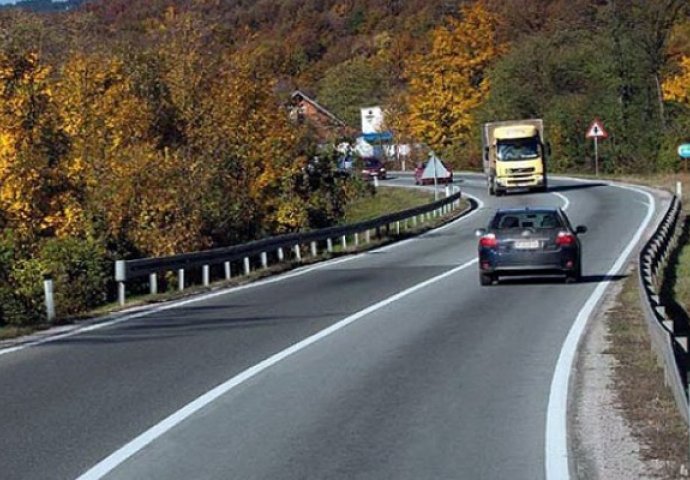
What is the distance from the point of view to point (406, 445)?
32.6 feet

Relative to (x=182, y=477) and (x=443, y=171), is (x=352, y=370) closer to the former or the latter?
(x=182, y=477)

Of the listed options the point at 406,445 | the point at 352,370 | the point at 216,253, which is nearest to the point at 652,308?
the point at 352,370

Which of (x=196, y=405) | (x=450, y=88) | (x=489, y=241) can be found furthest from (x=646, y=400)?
(x=450, y=88)

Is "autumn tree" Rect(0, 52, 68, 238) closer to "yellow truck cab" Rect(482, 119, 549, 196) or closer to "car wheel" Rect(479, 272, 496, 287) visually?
"car wheel" Rect(479, 272, 496, 287)

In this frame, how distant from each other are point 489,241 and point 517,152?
35.0 meters

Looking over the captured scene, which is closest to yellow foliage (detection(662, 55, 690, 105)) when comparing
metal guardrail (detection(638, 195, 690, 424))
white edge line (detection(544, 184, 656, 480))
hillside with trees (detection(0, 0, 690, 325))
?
hillside with trees (detection(0, 0, 690, 325))

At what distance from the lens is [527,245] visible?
24219mm

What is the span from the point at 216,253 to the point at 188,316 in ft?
27.9

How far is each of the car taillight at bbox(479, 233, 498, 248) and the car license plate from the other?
1.30ft

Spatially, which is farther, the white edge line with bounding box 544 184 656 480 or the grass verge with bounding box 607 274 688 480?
the grass verge with bounding box 607 274 688 480

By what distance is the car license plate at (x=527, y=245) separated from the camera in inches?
952

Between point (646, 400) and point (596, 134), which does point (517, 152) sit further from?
point (646, 400)

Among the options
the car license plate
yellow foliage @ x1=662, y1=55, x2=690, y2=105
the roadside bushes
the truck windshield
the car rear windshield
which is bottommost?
the roadside bushes

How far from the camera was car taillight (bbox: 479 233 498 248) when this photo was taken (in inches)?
953
